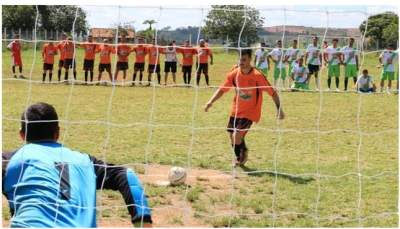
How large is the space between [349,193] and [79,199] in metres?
3.48

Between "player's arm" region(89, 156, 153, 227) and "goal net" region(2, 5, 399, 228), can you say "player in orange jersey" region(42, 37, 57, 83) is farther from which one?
"player's arm" region(89, 156, 153, 227)

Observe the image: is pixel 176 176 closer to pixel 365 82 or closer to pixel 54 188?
pixel 54 188

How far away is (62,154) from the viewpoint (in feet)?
9.80

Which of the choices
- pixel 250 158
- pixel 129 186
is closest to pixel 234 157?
pixel 250 158

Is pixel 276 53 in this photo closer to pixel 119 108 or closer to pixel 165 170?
pixel 119 108

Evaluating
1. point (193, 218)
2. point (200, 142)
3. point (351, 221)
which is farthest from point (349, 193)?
point (200, 142)

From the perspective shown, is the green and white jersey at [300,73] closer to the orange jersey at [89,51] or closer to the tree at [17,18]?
the orange jersey at [89,51]

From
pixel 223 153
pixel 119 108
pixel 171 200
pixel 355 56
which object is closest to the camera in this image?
pixel 171 200

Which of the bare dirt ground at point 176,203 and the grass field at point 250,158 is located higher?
the grass field at point 250,158

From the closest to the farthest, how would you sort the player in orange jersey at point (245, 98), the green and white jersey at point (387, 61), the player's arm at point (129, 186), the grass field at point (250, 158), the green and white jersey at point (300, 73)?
the player's arm at point (129, 186) → the grass field at point (250, 158) → the player in orange jersey at point (245, 98) → the green and white jersey at point (387, 61) → the green and white jersey at point (300, 73)

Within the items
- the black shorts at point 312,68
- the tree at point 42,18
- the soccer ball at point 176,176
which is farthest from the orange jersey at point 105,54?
the tree at point 42,18

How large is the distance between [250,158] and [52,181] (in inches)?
182

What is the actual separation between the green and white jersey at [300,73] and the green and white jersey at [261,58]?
0.90m

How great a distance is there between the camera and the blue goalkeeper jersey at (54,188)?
9.08ft
